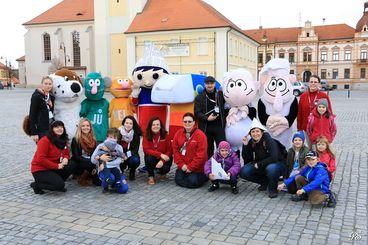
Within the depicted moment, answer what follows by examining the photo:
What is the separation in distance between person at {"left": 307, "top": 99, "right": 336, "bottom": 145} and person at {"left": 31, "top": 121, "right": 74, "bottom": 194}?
3826mm

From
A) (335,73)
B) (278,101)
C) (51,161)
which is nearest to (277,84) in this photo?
(278,101)

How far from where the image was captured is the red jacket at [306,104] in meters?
6.80

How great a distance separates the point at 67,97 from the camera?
280 inches

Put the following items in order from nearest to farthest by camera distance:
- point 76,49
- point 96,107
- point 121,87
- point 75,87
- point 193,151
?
point 193,151
point 75,87
point 96,107
point 121,87
point 76,49

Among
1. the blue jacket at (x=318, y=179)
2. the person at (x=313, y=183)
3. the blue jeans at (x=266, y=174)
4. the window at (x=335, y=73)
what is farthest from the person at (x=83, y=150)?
the window at (x=335, y=73)

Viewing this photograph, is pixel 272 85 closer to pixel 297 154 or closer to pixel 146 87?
pixel 297 154

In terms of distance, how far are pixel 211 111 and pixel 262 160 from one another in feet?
4.01

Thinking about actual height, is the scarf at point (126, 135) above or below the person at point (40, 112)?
below

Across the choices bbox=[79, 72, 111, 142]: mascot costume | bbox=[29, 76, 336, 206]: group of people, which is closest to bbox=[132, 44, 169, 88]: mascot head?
bbox=[79, 72, 111, 142]: mascot costume

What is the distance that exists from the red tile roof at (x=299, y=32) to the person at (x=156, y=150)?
6723cm

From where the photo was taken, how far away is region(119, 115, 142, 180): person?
22.8 feet

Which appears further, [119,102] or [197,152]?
[119,102]

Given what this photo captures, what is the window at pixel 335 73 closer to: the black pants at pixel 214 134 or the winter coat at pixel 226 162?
the black pants at pixel 214 134

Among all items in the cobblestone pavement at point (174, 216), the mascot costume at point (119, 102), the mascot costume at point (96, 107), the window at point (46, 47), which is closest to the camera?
the cobblestone pavement at point (174, 216)
